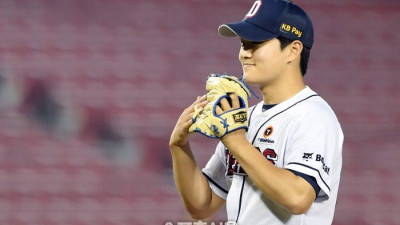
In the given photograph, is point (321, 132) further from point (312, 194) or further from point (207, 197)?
point (207, 197)

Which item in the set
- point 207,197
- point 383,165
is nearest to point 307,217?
point 207,197

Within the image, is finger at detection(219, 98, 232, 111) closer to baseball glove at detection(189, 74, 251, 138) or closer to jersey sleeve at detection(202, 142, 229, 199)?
baseball glove at detection(189, 74, 251, 138)

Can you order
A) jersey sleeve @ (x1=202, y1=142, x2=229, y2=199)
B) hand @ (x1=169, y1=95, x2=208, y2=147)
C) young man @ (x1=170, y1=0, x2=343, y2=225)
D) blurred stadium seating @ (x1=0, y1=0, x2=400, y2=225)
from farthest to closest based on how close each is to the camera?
blurred stadium seating @ (x1=0, y1=0, x2=400, y2=225), jersey sleeve @ (x1=202, y1=142, x2=229, y2=199), hand @ (x1=169, y1=95, x2=208, y2=147), young man @ (x1=170, y1=0, x2=343, y2=225)

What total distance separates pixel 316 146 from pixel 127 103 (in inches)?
83.6

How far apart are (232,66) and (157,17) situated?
1.46 ft

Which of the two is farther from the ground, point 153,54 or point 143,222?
point 153,54

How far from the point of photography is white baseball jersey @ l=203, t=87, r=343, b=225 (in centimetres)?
160

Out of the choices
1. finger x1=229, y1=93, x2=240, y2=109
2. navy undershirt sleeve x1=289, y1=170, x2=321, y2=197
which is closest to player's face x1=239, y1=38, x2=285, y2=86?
finger x1=229, y1=93, x2=240, y2=109

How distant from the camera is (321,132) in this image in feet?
5.30

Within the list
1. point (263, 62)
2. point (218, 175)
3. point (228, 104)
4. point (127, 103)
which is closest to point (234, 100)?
point (228, 104)

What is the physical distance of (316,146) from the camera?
160 cm

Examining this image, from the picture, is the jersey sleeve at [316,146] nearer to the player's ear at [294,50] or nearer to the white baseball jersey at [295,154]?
the white baseball jersey at [295,154]

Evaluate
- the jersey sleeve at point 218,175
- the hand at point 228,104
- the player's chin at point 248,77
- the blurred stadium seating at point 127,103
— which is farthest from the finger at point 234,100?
the blurred stadium seating at point 127,103

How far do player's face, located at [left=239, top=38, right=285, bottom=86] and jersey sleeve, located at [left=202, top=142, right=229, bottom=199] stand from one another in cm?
28
